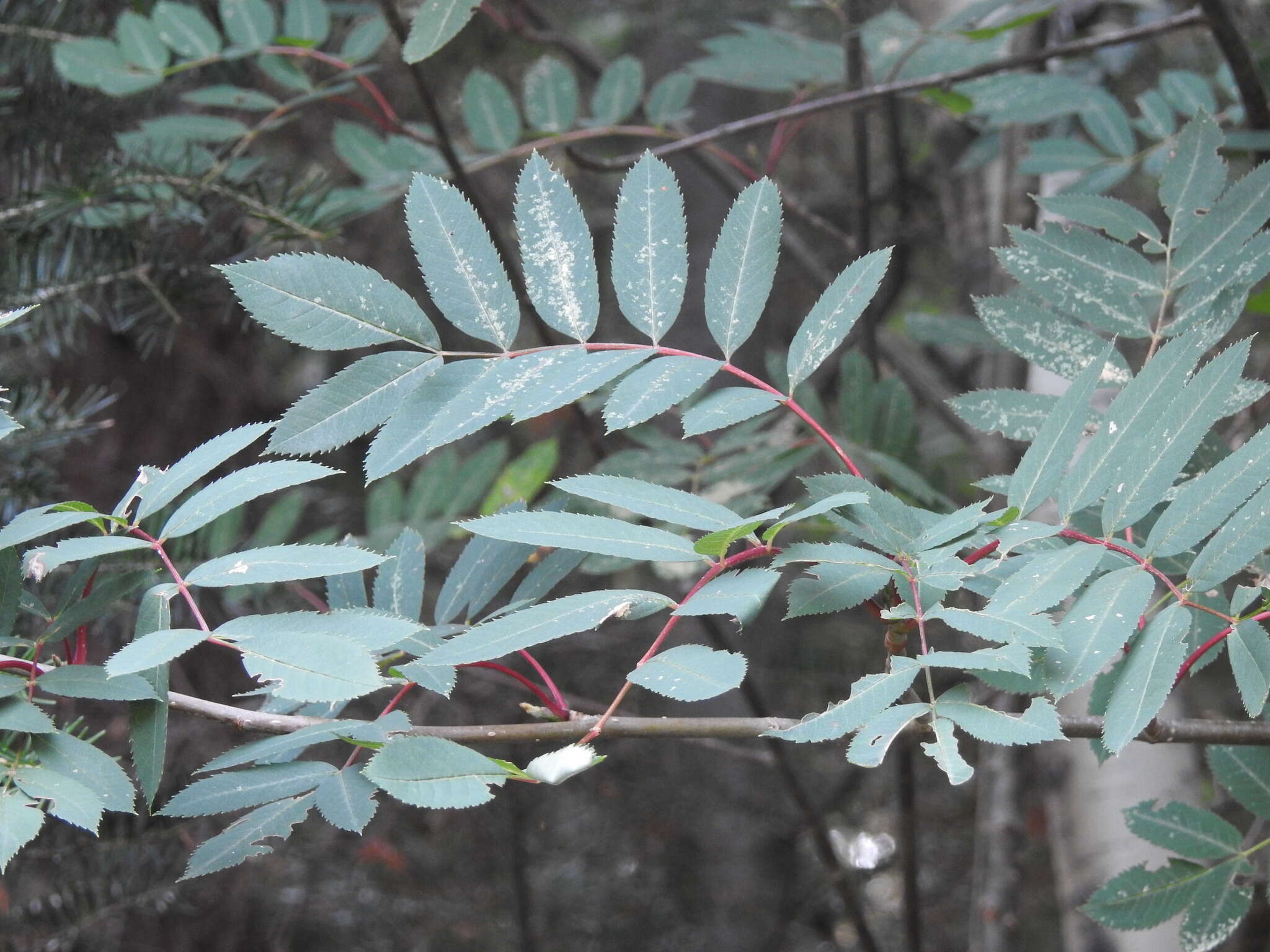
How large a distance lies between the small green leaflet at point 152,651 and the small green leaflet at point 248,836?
0.09 m

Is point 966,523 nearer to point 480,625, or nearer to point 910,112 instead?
point 480,625

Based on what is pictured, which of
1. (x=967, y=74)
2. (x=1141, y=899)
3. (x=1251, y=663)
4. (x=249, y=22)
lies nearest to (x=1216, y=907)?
(x=1141, y=899)

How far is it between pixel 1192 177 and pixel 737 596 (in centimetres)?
48

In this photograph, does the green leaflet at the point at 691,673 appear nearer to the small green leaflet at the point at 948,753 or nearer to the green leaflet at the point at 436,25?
the small green leaflet at the point at 948,753

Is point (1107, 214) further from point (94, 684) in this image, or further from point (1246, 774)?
point (94, 684)

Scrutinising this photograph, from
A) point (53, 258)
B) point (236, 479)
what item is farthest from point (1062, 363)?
point (53, 258)

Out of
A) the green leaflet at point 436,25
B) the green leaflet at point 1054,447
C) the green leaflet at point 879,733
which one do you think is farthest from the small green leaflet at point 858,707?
the green leaflet at point 436,25

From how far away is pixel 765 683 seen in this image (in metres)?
1.68

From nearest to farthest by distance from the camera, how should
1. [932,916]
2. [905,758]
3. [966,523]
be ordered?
[966,523]
[905,758]
[932,916]

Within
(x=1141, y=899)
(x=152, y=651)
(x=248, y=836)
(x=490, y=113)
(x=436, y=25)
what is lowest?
(x=1141, y=899)

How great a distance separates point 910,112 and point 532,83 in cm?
124

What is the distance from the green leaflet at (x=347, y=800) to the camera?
0.44 metres

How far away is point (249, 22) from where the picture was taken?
38.8 inches

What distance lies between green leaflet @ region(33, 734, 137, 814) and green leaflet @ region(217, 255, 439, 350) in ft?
0.70
